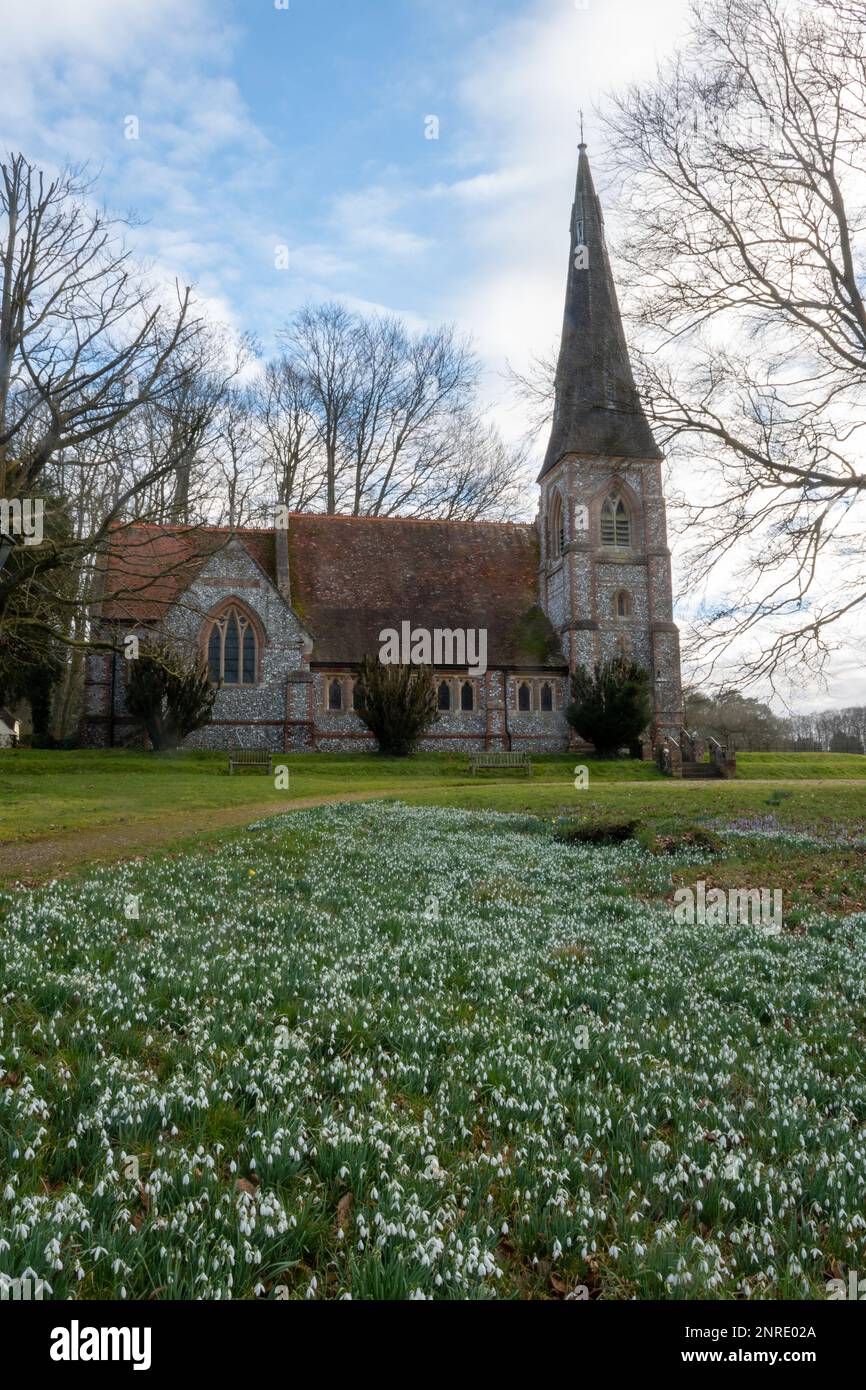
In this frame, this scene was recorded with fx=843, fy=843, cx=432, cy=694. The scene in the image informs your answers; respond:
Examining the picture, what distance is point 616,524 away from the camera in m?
42.1

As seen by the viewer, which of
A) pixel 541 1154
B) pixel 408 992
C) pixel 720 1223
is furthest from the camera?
pixel 408 992

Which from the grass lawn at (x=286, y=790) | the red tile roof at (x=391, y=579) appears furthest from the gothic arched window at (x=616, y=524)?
the grass lawn at (x=286, y=790)

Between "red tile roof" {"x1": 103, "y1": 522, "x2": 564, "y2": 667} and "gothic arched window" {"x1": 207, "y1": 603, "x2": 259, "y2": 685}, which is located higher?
"red tile roof" {"x1": 103, "y1": 522, "x2": 564, "y2": 667}

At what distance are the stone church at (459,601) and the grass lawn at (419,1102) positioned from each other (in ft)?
98.1

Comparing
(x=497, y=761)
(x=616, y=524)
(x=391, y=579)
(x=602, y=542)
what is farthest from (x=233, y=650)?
(x=616, y=524)

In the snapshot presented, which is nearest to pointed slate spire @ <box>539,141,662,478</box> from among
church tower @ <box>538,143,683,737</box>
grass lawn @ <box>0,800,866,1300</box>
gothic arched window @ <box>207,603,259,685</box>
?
church tower @ <box>538,143,683,737</box>

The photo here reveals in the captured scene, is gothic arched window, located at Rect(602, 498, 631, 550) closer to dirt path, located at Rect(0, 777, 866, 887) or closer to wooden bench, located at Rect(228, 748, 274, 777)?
wooden bench, located at Rect(228, 748, 274, 777)

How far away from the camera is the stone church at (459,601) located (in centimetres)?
3756

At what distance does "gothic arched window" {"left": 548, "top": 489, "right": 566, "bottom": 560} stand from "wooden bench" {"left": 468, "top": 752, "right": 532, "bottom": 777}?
1322 cm

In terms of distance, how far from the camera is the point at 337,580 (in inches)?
1642

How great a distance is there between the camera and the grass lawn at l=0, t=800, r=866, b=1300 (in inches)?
110
